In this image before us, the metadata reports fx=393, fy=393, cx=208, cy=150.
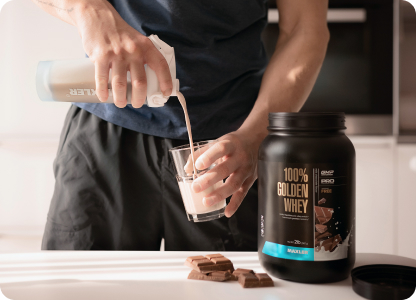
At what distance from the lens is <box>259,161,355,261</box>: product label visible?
58 cm

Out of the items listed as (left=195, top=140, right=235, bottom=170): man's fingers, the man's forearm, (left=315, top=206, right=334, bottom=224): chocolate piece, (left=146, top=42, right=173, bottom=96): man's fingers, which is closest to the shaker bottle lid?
(left=146, top=42, right=173, bottom=96): man's fingers

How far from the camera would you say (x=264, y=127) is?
906 millimetres

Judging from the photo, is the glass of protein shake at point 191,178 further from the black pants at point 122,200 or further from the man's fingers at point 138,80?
the black pants at point 122,200

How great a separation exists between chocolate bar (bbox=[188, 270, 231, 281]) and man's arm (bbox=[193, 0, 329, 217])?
0.15m

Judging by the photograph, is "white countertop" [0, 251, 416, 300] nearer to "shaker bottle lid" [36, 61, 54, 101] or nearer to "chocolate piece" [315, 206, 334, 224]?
"chocolate piece" [315, 206, 334, 224]

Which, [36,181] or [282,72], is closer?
[282,72]

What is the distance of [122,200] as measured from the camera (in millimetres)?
1020

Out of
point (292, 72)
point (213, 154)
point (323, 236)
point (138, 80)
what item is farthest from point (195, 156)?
point (292, 72)

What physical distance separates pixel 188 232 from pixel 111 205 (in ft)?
0.69

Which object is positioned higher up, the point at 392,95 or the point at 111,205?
the point at 392,95

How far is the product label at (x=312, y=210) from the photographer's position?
58 centimetres

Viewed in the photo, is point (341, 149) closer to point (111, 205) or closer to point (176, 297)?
point (176, 297)

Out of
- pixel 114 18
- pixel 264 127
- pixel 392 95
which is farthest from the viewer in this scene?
pixel 392 95

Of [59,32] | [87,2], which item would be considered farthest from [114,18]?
[59,32]
